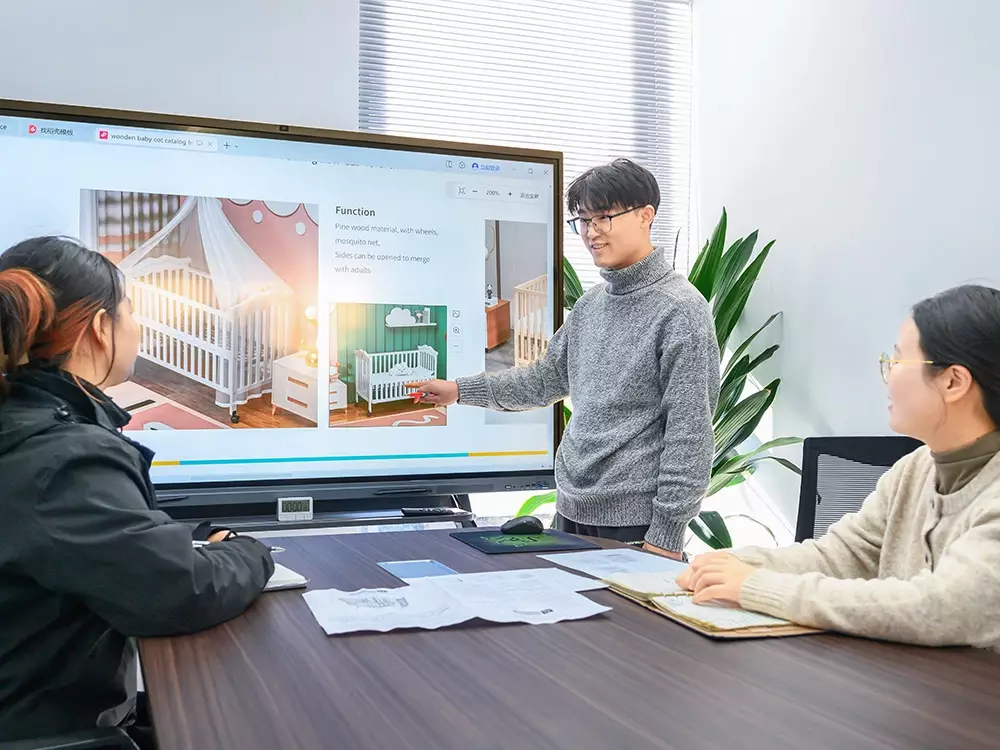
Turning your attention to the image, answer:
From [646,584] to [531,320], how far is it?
1.37 m

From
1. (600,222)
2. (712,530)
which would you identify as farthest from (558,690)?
(712,530)

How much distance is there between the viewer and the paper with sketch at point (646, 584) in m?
1.24

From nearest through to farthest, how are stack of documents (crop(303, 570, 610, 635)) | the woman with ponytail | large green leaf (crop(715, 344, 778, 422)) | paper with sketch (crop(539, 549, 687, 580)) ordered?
1. the woman with ponytail
2. stack of documents (crop(303, 570, 610, 635))
3. paper with sketch (crop(539, 549, 687, 580))
4. large green leaf (crop(715, 344, 778, 422))

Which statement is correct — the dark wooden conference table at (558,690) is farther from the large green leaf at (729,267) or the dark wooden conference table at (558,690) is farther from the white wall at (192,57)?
the white wall at (192,57)

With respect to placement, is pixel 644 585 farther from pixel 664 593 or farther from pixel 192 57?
pixel 192 57

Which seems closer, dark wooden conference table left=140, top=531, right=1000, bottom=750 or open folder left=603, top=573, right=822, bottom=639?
dark wooden conference table left=140, top=531, right=1000, bottom=750

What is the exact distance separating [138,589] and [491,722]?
1.61 feet

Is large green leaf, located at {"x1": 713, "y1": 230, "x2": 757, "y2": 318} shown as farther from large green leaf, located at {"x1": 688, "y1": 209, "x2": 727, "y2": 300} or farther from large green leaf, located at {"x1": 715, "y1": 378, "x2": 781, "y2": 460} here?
large green leaf, located at {"x1": 715, "y1": 378, "x2": 781, "y2": 460}

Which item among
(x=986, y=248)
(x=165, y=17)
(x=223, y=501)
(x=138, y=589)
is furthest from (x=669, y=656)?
(x=165, y=17)

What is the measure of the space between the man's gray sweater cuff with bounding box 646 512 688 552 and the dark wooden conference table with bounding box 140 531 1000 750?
79 cm

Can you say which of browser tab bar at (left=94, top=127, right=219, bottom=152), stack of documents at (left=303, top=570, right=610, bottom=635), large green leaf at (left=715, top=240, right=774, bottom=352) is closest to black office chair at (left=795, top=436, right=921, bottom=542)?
stack of documents at (left=303, top=570, right=610, bottom=635)

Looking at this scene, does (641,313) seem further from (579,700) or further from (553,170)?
(579,700)

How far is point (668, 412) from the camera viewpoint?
78.2 inches

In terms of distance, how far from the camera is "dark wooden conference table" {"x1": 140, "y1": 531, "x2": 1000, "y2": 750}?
713 mm
